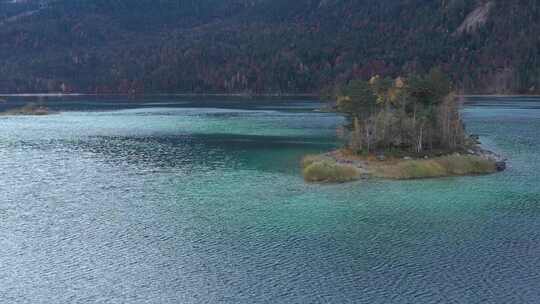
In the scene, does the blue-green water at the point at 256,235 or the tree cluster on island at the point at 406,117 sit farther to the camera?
the tree cluster on island at the point at 406,117

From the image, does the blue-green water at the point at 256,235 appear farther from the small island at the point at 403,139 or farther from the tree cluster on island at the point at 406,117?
the tree cluster on island at the point at 406,117

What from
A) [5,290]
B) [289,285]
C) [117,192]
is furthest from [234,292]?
[117,192]

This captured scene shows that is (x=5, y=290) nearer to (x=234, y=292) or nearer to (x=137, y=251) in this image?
(x=137, y=251)

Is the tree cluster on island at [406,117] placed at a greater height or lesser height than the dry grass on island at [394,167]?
greater

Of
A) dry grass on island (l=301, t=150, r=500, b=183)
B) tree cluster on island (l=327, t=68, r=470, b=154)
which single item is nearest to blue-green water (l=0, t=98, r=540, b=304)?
dry grass on island (l=301, t=150, r=500, b=183)

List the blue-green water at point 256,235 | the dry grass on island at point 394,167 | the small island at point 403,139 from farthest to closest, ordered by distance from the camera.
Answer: the small island at point 403,139, the dry grass on island at point 394,167, the blue-green water at point 256,235

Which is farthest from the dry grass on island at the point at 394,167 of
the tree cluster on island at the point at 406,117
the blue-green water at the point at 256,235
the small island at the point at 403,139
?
the tree cluster on island at the point at 406,117

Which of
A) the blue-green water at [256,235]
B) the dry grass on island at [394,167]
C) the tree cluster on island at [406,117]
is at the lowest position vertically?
the blue-green water at [256,235]

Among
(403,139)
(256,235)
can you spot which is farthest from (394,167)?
(256,235)

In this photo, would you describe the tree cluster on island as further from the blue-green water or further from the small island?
the blue-green water
